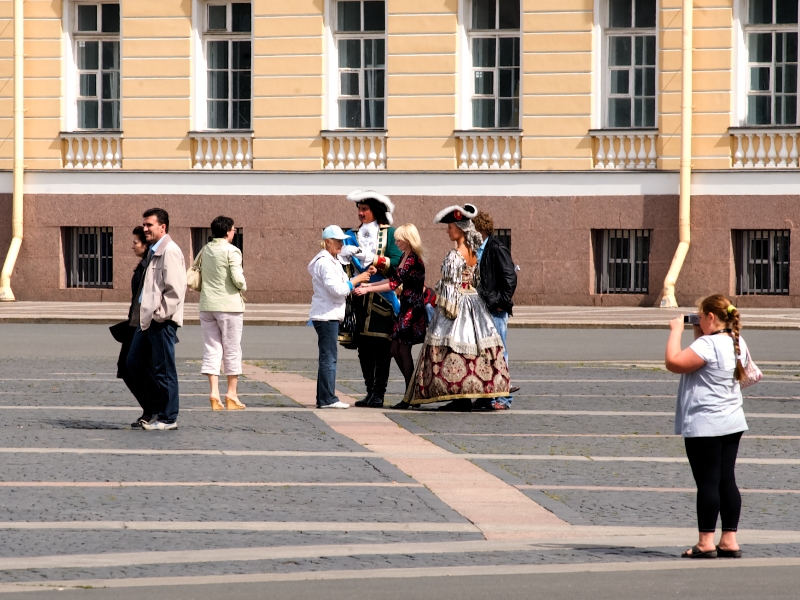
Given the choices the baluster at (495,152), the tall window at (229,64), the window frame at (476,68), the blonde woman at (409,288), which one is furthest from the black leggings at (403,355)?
the tall window at (229,64)

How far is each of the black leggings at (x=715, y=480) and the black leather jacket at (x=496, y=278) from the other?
19.2 ft

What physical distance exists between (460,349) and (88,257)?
1915 centimetres

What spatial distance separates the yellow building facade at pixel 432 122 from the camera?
2773cm

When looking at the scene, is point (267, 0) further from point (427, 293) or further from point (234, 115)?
point (427, 293)

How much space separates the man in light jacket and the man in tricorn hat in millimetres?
2078

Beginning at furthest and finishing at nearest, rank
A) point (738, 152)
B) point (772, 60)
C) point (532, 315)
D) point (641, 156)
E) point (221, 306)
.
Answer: point (641, 156) → point (772, 60) → point (738, 152) → point (532, 315) → point (221, 306)

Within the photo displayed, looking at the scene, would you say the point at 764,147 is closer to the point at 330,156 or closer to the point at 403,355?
the point at 330,156

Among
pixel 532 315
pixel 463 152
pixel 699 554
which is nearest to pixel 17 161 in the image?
pixel 463 152

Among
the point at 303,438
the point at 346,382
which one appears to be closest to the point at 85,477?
the point at 303,438

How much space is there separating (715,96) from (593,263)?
3.58 metres

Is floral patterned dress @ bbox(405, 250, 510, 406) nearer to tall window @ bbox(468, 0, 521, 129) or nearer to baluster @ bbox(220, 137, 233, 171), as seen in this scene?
tall window @ bbox(468, 0, 521, 129)

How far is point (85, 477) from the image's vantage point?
9523 millimetres

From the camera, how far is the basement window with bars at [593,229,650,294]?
1118 inches

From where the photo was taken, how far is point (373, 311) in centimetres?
1363
